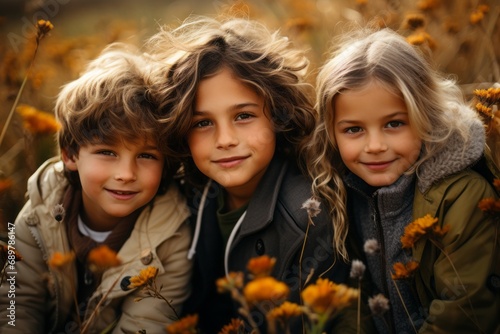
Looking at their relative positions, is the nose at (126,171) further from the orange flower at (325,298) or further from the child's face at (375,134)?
the orange flower at (325,298)

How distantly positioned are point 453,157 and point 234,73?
88 cm

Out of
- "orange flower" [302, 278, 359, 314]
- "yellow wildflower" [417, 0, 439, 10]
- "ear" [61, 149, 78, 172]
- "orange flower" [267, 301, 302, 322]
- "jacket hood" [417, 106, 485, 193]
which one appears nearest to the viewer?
"orange flower" [302, 278, 359, 314]

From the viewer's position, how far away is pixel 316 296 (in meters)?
1.18

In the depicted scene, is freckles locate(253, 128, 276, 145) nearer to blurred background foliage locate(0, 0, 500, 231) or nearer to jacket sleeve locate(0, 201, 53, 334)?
blurred background foliage locate(0, 0, 500, 231)

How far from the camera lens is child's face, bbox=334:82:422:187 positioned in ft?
5.93

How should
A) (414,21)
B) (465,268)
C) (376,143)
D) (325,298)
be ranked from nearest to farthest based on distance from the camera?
(325,298), (465,268), (376,143), (414,21)

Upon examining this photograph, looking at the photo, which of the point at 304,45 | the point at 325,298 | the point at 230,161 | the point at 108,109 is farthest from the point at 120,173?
the point at 304,45

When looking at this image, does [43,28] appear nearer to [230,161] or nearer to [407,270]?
[230,161]

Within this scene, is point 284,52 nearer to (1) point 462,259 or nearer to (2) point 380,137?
(2) point 380,137

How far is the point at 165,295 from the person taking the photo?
7.05ft

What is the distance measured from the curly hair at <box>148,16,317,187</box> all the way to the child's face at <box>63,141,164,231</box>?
0.35 ft

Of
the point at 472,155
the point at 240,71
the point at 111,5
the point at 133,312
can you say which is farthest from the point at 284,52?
the point at 111,5

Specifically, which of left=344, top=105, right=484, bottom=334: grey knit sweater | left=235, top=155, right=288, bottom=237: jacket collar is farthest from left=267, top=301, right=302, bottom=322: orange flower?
left=235, top=155, right=288, bottom=237: jacket collar

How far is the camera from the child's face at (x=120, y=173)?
2023 mm
